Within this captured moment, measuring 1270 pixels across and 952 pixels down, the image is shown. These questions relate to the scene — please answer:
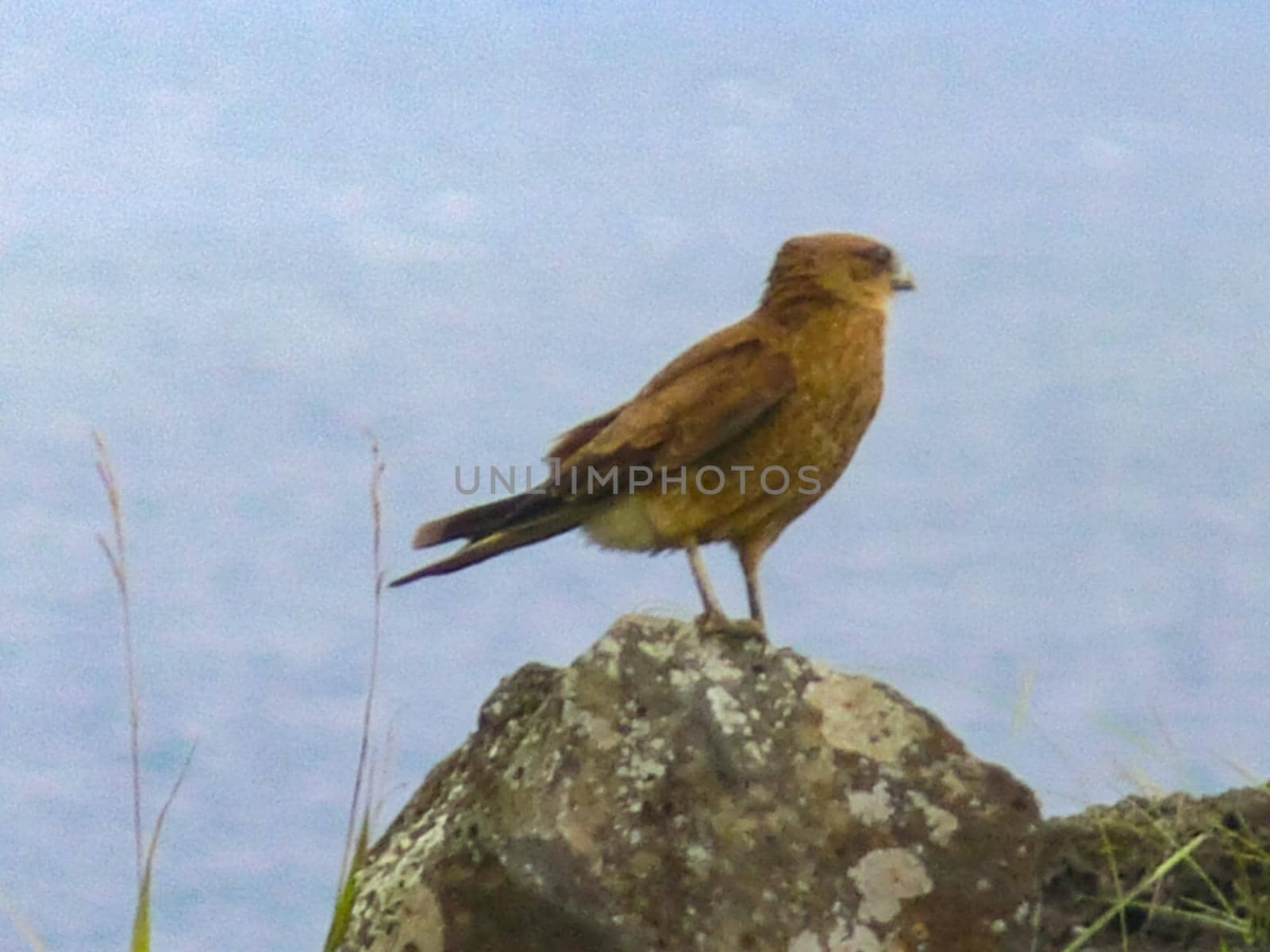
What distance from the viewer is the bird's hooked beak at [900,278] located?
197 inches

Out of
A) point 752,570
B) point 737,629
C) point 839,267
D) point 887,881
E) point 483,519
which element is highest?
point 839,267

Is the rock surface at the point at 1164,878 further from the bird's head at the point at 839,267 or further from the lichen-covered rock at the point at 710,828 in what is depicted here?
the bird's head at the point at 839,267

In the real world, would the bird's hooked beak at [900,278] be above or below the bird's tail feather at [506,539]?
above

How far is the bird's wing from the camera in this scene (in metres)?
4.58

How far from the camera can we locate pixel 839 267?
489 centimetres

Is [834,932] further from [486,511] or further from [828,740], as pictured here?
[486,511]

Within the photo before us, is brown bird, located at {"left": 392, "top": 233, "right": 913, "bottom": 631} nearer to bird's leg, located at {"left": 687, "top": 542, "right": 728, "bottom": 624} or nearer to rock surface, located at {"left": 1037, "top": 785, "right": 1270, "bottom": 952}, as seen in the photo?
bird's leg, located at {"left": 687, "top": 542, "right": 728, "bottom": 624}

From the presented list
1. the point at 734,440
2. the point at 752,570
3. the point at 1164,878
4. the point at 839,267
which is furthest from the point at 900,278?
the point at 1164,878

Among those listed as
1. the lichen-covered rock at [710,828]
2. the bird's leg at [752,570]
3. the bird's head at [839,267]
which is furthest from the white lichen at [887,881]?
the bird's head at [839,267]

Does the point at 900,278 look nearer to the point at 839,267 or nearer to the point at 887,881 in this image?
the point at 839,267

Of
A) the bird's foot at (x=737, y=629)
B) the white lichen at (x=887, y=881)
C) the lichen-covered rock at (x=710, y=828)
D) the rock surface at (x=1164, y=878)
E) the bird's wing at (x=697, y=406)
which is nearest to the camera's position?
the lichen-covered rock at (x=710, y=828)

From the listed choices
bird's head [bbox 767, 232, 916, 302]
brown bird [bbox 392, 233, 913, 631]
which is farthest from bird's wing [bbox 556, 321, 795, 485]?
bird's head [bbox 767, 232, 916, 302]

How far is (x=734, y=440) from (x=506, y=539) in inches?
29.2

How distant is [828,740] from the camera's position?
386cm
